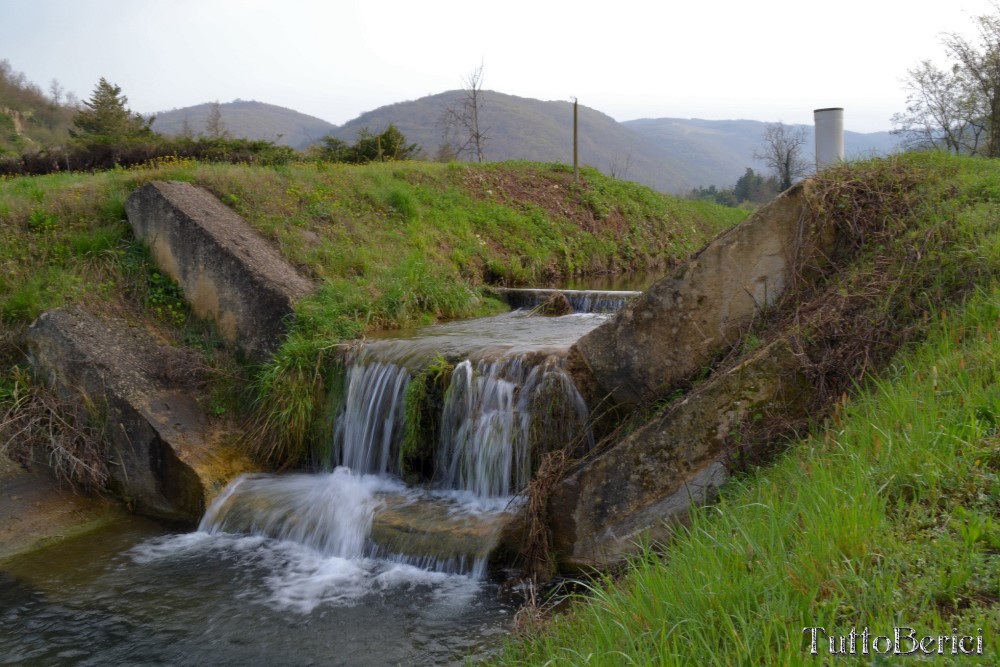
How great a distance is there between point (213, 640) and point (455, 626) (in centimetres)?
172

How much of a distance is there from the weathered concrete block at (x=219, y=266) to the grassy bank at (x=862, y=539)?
6.52 m

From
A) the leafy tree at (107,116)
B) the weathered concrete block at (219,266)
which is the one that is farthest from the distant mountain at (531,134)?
the weathered concrete block at (219,266)

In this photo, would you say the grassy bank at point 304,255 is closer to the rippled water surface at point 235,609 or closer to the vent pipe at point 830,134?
the rippled water surface at point 235,609

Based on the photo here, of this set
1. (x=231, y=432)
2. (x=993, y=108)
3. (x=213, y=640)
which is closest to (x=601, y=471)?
(x=213, y=640)

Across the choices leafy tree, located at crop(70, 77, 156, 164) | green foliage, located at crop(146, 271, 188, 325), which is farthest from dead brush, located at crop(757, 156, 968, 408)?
leafy tree, located at crop(70, 77, 156, 164)

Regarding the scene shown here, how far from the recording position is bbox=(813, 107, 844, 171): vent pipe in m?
7.07

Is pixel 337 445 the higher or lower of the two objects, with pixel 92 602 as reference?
higher

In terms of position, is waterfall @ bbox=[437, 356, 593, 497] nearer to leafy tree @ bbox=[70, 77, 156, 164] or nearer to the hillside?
leafy tree @ bbox=[70, 77, 156, 164]

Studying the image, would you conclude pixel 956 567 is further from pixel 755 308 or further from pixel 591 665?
pixel 755 308

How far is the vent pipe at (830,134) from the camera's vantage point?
23.2ft

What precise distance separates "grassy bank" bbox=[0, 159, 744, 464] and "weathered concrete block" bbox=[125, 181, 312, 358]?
249 millimetres

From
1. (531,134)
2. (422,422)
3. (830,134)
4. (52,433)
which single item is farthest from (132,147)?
(531,134)

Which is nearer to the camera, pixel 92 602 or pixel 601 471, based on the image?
pixel 601 471

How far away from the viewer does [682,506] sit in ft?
16.8
